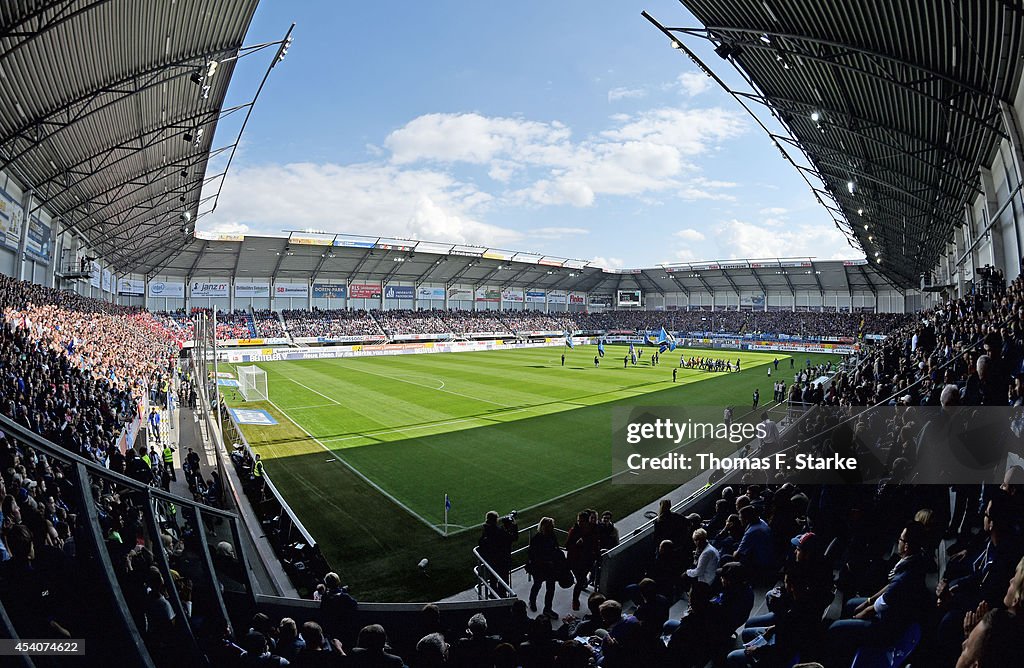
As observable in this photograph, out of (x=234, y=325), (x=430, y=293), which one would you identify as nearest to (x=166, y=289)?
(x=234, y=325)

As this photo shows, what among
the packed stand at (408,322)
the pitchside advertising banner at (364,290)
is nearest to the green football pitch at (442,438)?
the packed stand at (408,322)

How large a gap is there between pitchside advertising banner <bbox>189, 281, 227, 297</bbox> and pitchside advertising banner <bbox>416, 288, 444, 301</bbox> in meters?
23.8

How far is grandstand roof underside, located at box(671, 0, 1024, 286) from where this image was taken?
438 inches

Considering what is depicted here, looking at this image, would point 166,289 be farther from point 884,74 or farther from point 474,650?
point 474,650

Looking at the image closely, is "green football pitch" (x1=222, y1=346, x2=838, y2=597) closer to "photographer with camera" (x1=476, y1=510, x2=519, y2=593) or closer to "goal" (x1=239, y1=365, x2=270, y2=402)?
"goal" (x1=239, y1=365, x2=270, y2=402)

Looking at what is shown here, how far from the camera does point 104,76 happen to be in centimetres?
1702

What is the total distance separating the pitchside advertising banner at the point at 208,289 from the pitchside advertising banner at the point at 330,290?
33.5 feet

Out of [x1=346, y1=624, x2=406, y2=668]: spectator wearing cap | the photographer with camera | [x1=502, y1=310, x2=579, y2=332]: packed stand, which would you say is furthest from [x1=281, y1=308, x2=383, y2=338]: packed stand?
[x1=346, y1=624, x2=406, y2=668]: spectator wearing cap

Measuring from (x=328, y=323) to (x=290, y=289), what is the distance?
300 inches

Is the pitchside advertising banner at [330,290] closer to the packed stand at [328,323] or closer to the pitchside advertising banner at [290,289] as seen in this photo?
the pitchside advertising banner at [290,289]

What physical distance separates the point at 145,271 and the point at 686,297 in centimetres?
7536

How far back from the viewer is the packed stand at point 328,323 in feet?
200

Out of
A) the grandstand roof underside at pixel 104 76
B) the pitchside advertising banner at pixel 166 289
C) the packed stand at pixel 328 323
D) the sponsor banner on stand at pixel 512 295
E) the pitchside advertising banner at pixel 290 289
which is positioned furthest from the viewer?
the sponsor banner on stand at pixel 512 295

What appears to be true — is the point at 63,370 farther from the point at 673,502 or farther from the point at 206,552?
the point at 673,502
